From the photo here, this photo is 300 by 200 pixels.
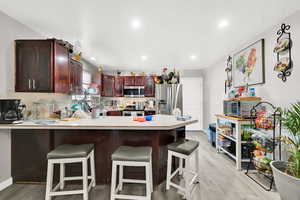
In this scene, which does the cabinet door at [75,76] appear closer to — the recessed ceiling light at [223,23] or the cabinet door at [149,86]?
the cabinet door at [149,86]

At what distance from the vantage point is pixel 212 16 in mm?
2031

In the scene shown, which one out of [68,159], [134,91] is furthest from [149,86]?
[68,159]

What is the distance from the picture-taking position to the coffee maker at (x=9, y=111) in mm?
1855

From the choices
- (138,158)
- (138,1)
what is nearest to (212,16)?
(138,1)

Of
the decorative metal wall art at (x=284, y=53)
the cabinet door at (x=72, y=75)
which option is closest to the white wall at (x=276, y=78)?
the decorative metal wall art at (x=284, y=53)

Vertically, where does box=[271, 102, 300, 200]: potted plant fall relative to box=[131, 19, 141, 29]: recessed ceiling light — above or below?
below

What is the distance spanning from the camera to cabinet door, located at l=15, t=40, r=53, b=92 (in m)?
2.17

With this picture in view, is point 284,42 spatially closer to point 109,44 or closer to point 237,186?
point 237,186

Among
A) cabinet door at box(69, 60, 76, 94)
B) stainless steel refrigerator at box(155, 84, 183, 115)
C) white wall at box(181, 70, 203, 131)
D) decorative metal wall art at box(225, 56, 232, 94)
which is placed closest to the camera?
cabinet door at box(69, 60, 76, 94)

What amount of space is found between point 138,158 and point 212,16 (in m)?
2.16

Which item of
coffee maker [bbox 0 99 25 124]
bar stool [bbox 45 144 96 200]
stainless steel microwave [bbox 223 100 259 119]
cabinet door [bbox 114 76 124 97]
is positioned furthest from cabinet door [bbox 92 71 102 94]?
stainless steel microwave [bbox 223 100 259 119]

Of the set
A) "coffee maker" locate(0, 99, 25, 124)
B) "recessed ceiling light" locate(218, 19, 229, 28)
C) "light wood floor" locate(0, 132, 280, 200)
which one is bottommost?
"light wood floor" locate(0, 132, 280, 200)

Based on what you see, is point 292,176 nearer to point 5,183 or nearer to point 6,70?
point 5,183

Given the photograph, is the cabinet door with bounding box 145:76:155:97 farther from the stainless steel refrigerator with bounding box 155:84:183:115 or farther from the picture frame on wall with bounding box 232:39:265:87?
the picture frame on wall with bounding box 232:39:265:87
